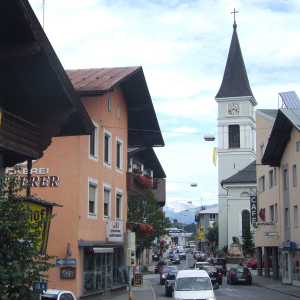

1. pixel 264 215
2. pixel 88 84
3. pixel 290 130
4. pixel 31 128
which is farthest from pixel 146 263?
pixel 31 128

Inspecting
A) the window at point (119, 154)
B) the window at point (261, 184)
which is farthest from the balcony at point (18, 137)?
the window at point (261, 184)

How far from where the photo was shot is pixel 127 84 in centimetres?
2738

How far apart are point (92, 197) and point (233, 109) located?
6735 centimetres

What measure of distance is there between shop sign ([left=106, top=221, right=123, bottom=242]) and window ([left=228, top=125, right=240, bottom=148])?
63872 millimetres

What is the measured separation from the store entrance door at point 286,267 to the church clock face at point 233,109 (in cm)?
5221

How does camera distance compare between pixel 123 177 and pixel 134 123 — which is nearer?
pixel 123 177

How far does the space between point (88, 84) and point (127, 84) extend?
18.6 feet

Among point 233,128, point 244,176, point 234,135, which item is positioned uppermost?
point 233,128

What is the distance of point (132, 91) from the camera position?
2800 centimetres

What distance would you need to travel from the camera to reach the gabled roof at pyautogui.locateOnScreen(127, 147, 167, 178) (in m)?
36.5

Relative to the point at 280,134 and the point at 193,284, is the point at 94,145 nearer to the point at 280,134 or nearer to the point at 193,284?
the point at 193,284

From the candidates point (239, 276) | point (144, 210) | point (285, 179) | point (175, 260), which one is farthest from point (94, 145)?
point (175, 260)

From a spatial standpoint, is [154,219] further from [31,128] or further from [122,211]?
[31,128]

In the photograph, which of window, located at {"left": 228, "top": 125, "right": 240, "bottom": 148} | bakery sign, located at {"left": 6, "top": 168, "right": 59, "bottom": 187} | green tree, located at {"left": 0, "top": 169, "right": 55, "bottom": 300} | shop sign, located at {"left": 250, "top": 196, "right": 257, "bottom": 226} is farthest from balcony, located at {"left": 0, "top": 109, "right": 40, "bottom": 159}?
window, located at {"left": 228, "top": 125, "right": 240, "bottom": 148}
